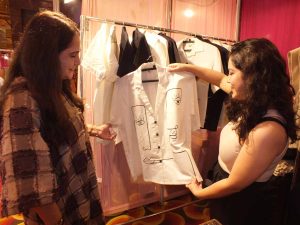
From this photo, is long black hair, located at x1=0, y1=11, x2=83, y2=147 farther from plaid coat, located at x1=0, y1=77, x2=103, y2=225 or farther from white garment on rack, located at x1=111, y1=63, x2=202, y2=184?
white garment on rack, located at x1=111, y1=63, x2=202, y2=184

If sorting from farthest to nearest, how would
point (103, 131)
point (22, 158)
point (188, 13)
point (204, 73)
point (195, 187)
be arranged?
1. point (188, 13)
2. point (204, 73)
3. point (103, 131)
4. point (195, 187)
5. point (22, 158)

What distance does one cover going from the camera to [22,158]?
75cm

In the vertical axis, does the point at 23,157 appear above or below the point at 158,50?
below

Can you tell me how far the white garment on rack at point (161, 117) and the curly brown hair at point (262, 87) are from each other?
20.5 inches

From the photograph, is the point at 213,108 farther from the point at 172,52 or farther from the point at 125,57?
the point at 125,57

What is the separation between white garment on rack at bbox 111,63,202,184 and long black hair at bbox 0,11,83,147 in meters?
0.69

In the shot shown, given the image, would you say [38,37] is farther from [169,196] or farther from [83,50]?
[169,196]

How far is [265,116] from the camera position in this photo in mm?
947

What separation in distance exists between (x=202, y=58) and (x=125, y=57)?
24.0 inches

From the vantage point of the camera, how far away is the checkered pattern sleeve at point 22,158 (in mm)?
751

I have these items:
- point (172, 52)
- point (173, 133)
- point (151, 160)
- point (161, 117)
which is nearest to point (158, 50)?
point (172, 52)

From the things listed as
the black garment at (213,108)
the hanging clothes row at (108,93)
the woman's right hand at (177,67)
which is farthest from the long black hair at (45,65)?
the black garment at (213,108)

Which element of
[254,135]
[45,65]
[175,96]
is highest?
[45,65]

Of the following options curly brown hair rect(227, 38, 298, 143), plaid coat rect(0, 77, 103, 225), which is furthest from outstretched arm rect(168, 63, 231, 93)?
plaid coat rect(0, 77, 103, 225)
